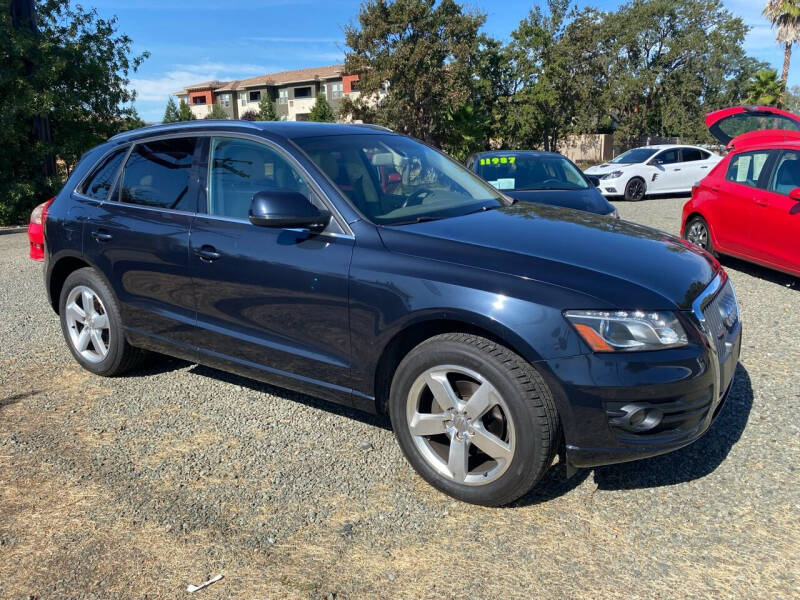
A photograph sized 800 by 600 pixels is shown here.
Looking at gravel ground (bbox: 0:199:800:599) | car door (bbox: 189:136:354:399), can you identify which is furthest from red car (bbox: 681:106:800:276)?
car door (bbox: 189:136:354:399)

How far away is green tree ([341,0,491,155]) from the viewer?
32188mm

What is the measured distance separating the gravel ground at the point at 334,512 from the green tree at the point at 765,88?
45606 millimetres

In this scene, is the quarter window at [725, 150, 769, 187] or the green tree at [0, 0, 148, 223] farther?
the green tree at [0, 0, 148, 223]

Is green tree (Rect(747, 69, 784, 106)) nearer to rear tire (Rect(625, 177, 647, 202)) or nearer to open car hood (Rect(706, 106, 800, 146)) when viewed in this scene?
rear tire (Rect(625, 177, 647, 202))

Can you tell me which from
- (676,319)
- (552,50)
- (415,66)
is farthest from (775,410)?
(552,50)

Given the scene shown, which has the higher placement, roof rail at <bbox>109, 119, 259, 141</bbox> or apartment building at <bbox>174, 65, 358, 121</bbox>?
apartment building at <bbox>174, 65, 358, 121</bbox>

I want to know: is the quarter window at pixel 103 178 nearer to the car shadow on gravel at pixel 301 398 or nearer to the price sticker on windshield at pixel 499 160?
the car shadow on gravel at pixel 301 398

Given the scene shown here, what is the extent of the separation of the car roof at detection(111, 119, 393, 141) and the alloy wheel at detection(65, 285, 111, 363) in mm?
1196

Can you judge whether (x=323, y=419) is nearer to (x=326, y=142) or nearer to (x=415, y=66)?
(x=326, y=142)

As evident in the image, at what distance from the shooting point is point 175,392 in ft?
15.0

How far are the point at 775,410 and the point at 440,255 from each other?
2.42 meters

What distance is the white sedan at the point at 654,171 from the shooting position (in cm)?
1727

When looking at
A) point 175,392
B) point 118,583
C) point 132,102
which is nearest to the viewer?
point 118,583

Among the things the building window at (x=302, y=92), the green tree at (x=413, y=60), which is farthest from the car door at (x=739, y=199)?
the building window at (x=302, y=92)
